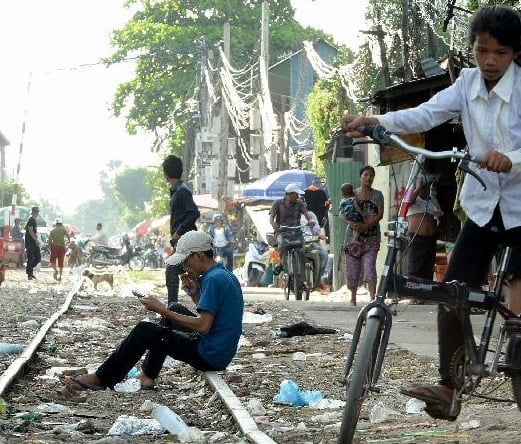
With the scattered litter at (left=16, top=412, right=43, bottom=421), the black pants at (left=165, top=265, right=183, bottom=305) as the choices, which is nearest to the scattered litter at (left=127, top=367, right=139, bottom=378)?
the scattered litter at (left=16, top=412, right=43, bottom=421)

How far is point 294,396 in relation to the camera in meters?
7.60

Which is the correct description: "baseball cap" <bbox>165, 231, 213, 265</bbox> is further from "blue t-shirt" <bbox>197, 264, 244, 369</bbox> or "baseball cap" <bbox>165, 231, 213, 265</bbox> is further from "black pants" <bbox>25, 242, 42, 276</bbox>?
"black pants" <bbox>25, 242, 42, 276</bbox>

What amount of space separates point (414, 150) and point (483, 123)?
1.35 ft

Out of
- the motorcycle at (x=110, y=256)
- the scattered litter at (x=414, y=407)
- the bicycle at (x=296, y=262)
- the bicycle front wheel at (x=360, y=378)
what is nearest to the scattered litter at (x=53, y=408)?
the scattered litter at (x=414, y=407)

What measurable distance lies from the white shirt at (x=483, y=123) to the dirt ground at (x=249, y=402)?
3.18 feet

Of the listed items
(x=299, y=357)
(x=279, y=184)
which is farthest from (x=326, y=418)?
(x=279, y=184)

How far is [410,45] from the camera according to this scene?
2108 cm

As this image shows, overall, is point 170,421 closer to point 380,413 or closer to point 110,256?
point 380,413

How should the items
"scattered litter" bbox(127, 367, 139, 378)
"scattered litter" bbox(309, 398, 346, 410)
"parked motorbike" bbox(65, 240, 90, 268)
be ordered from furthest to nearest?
"parked motorbike" bbox(65, 240, 90, 268) < "scattered litter" bbox(127, 367, 139, 378) < "scattered litter" bbox(309, 398, 346, 410)

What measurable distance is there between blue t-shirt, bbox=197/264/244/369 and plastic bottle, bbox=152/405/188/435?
3.18 feet

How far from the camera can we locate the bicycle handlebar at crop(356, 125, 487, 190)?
4.69 m

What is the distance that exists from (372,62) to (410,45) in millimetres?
6509

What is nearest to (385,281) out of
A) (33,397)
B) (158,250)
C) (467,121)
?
(467,121)

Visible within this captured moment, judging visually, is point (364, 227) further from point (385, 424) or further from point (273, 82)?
point (273, 82)
